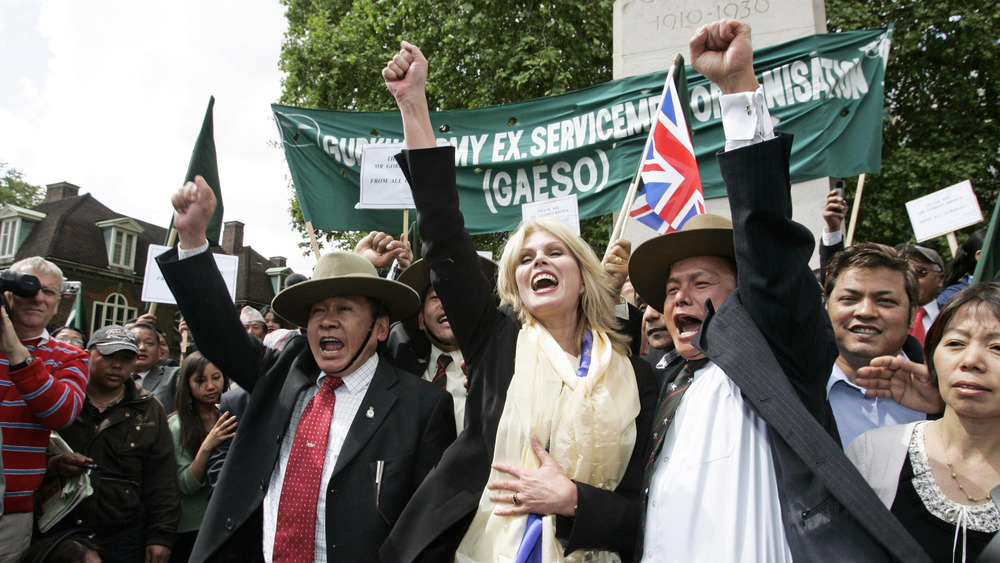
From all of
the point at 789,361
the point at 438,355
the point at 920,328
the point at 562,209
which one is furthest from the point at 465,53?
the point at 789,361

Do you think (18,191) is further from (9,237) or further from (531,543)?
(531,543)

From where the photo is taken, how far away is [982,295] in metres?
1.95

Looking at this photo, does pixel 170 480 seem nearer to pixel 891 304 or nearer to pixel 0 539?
pixel 0 539

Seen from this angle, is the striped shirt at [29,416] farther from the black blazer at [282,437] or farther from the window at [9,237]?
the window at [9,237]

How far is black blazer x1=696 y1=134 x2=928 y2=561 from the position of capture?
5.07ft

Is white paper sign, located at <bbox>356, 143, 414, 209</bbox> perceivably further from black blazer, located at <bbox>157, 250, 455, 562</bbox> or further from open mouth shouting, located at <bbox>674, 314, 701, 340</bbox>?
open mouth shouting, located at <bbox>674, 314, 701, 340</bbox>

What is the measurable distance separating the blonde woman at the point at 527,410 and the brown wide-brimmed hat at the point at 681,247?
0.19 metres

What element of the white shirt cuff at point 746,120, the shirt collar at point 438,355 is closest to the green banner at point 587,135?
the shirt collar at point 438,355

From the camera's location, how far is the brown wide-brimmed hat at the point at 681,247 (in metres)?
2.21

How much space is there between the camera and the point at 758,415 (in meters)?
1.80

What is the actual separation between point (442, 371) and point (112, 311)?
90.0ft

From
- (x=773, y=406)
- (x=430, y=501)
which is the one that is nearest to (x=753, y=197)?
(x=773, y=406)

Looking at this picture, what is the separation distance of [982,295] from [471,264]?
1526 millimetres

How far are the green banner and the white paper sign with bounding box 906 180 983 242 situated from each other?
120 cm
